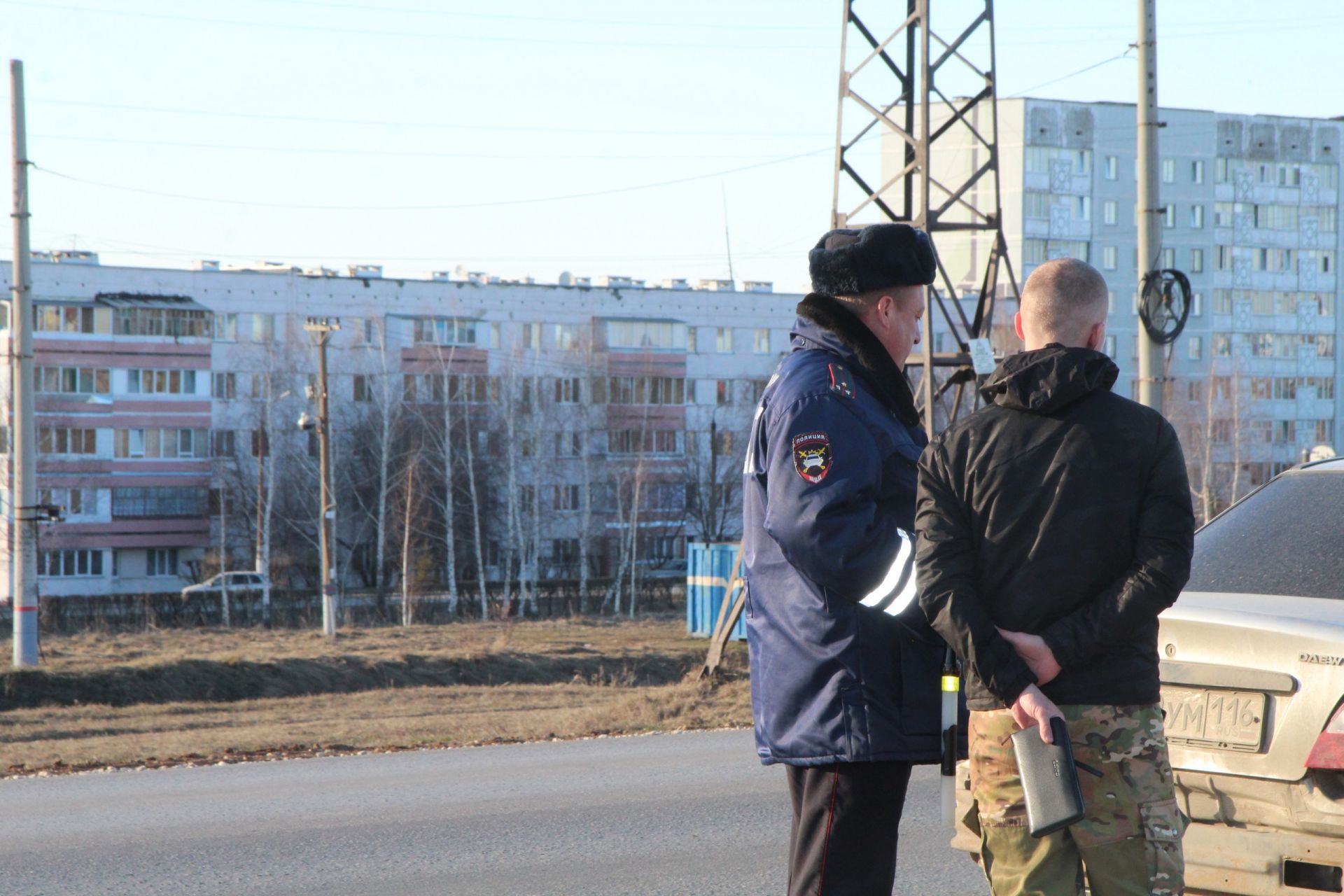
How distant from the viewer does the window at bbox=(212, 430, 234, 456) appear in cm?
6003

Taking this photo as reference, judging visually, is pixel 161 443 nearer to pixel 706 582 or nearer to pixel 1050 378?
pixel 706 582

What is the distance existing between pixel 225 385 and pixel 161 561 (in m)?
7.80

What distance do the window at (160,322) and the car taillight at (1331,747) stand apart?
6027 cm

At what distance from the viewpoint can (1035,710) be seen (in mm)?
3158

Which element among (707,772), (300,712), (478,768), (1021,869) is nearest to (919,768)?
(707,772)

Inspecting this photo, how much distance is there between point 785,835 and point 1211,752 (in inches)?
115

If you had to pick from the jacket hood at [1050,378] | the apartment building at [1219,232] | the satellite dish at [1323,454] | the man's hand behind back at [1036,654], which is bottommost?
the man's hand behind back at [1036,654]

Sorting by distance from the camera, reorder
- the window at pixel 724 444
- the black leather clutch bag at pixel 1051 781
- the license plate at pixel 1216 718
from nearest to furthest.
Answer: the black leather clutch bag at pixel 1051 781 → the license plate at pixel 1216 718 → the window at pixel 724 444

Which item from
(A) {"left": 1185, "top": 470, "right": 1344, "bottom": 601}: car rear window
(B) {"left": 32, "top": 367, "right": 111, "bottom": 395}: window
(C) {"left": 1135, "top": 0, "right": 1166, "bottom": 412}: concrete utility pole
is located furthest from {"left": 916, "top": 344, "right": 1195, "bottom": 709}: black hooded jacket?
(B) {"left": 32, "top": 367, "right": 111, "bottom": 395}: window

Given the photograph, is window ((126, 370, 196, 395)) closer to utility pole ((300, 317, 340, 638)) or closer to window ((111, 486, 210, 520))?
window ((111, 486, 210, 520))

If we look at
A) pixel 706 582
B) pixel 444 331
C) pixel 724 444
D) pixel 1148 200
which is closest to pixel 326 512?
pixel 706 582

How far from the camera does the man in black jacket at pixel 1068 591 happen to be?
3.16 metres

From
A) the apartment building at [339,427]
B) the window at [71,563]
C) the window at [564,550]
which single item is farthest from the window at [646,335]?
the window at [71,563]

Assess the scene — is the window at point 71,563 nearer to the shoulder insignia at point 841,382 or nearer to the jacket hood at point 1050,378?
the shoulder insignia at point 841,382
